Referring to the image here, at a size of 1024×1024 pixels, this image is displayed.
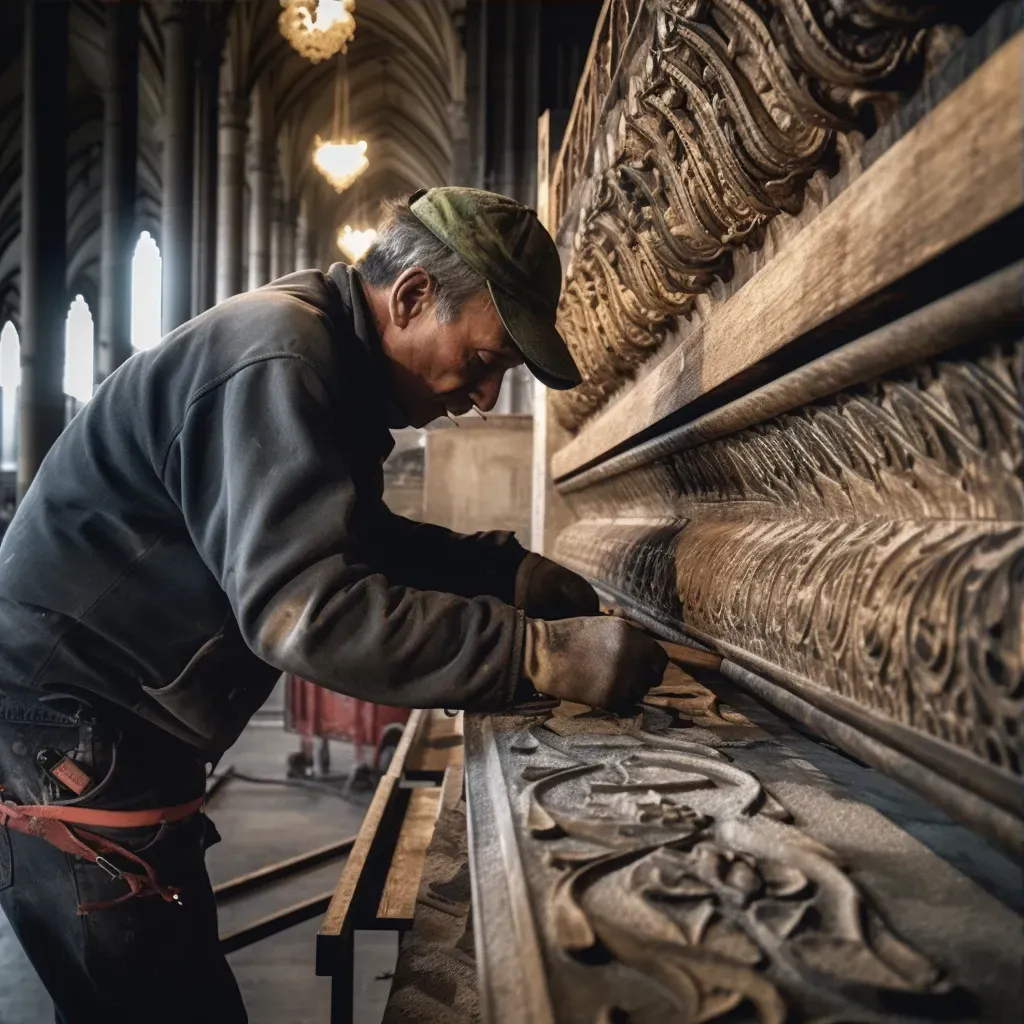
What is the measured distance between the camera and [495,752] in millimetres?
1199

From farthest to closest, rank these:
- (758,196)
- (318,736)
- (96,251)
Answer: (96,251)
(318,736)
(758,196)

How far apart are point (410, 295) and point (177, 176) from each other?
1107 cm

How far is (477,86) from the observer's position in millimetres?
13648

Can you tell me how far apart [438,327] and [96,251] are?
2655cm

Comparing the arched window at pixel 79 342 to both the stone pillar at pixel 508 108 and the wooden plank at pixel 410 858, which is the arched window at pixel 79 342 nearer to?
the stone pillar at pixel 508 108

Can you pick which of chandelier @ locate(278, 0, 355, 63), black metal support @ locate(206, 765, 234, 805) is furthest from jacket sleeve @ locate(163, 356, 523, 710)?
chandelier @ locate(278, 0, 355, 63)

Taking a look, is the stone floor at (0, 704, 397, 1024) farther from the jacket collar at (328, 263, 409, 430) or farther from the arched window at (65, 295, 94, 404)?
the arched window at (65, 295, 94, 404)

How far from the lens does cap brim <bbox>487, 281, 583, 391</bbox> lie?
4.97 feet

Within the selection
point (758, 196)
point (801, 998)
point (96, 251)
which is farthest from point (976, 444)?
point (96, 251)

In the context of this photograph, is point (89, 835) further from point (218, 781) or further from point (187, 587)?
point (218, 781)

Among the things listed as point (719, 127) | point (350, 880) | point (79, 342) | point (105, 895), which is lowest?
point (350, 880)

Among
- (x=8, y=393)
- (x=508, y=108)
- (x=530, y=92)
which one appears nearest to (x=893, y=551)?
(x=508, y=108)

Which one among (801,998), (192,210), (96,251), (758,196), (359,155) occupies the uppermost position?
(96,251)

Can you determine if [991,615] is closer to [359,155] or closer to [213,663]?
[213,663]
